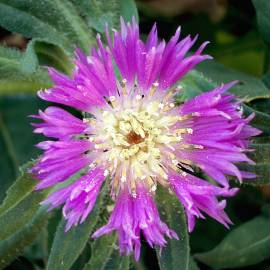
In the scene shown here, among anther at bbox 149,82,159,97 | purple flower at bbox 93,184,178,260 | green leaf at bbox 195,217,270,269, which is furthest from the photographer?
green leaf at bbox 195,217,270,269

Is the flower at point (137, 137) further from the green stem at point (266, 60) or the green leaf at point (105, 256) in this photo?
the green stem at point (266, 60)

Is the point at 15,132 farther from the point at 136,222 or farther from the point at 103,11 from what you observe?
the point at 136,222

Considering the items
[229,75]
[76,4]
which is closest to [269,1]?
[229,75]

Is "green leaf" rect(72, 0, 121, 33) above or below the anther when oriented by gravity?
above

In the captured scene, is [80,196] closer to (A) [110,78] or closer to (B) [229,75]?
(A) [110,78]

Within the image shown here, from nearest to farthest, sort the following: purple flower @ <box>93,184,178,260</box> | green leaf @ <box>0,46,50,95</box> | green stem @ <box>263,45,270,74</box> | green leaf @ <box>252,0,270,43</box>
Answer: purple flower @ <box>93,184,178,260</box> < green leaf @ <box>0,46,50,95</box> < green leaf @ <box>252,0,270,43</box> < green stem @ <box>263,45,270,74</box>

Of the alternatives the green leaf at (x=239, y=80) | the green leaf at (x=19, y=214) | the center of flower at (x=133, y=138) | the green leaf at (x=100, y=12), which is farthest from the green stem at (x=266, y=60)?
the green leaf at (x=19, y=214)

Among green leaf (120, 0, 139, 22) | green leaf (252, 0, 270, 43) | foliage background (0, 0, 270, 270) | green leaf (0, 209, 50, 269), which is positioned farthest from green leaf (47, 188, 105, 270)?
green leaf (252, 0, 270, 43)

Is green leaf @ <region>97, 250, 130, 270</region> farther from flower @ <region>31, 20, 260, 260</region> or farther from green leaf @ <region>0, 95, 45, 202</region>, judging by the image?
green leaf @ <region>0, 95, 45, 202</region>
